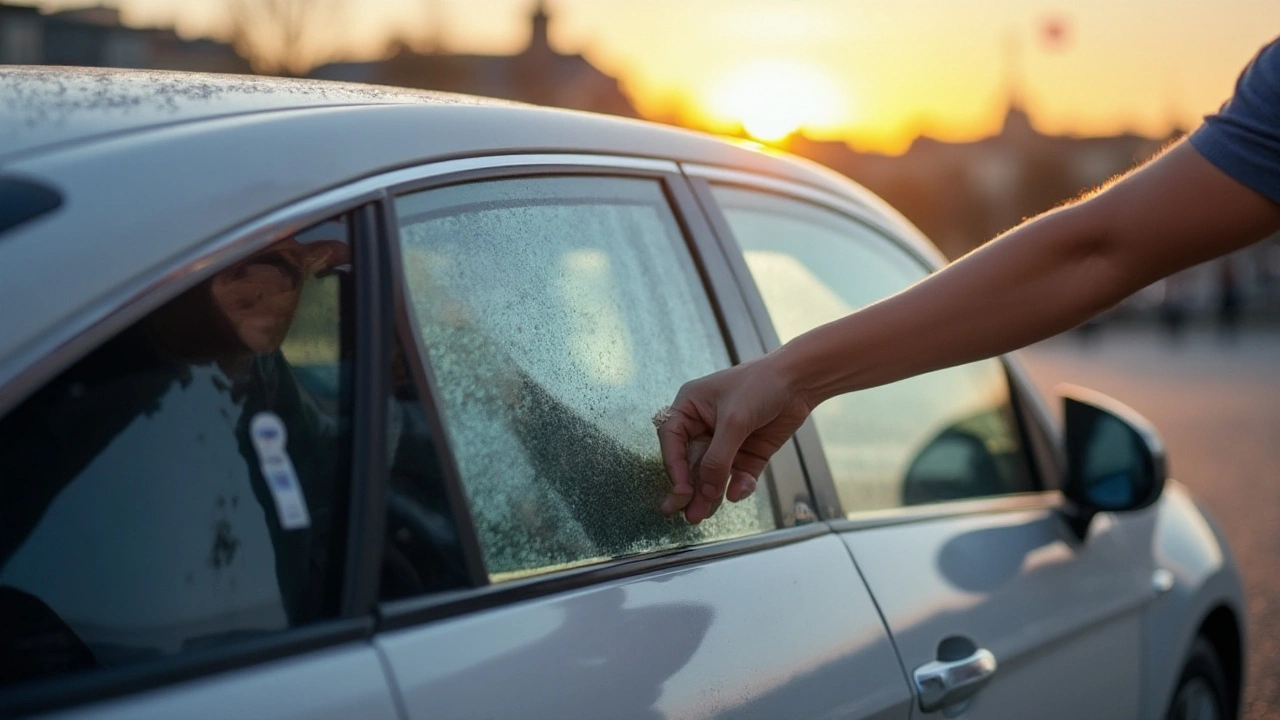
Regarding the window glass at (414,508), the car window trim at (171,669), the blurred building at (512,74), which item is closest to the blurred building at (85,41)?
the blurred building at (512,74)

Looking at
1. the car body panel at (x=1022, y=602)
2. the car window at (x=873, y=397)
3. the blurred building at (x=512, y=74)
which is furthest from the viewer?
the blurred building at (x=512, y=74)

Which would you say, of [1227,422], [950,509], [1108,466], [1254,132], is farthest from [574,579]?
[1227,422]

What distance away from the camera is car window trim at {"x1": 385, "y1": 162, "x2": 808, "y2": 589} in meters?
1.55

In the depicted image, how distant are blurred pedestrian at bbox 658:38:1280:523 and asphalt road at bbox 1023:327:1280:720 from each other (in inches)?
122

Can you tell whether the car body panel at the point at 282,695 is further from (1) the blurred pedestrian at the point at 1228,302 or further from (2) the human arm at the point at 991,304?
(1) the blurred pedestrian at the point at 1228,302

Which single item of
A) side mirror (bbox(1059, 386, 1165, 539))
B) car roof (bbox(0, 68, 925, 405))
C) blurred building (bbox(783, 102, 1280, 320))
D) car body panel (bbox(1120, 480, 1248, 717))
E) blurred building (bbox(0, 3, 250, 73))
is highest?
blurred building (bbox(0, 3, 250, 73))

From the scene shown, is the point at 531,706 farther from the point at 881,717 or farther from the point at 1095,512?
the point at 1095,512

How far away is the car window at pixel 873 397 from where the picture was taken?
2510 mm

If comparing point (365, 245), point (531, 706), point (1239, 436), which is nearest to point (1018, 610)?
point (531, 706)

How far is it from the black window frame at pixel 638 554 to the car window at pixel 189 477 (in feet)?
0.29

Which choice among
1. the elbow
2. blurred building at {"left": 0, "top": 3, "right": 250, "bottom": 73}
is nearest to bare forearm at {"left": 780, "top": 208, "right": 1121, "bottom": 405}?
the elbow

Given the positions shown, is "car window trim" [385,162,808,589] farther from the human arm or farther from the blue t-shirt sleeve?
the blue t-shirt sleeve

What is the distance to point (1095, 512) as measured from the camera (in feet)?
9.37

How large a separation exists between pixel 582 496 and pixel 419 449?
332 millimetres
